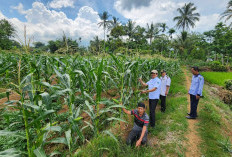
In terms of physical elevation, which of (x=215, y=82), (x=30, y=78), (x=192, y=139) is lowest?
(x=192, y=139)

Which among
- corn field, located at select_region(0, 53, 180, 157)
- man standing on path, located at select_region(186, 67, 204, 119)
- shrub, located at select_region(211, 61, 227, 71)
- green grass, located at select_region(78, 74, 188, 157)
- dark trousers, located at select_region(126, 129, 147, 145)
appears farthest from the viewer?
shrub, located at select_region(211, 61, 227, 71)

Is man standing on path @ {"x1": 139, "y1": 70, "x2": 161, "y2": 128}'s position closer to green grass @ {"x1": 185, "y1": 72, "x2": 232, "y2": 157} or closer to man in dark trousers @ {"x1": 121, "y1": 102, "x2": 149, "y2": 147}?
man in dark trousers @ {"x1": 121, "y1": 102, "x2": 149, "y2": 147}

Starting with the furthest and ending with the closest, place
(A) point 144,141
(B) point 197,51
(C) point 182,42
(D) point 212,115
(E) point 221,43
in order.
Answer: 1. (C) point 182,42
2. (B) point 197,51
3. (E) point 221,43
4. (D) point 212,115
5. (A) point 144,141

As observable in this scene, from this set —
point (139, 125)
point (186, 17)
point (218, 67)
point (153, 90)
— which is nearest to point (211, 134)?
point (153, 90)

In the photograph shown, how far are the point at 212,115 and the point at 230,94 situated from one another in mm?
4481

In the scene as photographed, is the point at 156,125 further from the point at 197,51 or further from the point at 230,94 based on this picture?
the point at 197,51

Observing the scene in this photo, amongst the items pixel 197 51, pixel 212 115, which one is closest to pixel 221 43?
pixel 197 51

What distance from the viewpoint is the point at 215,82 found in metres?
9.55

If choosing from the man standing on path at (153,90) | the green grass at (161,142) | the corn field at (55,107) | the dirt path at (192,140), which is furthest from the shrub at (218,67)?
the man standing on path at (153,90)

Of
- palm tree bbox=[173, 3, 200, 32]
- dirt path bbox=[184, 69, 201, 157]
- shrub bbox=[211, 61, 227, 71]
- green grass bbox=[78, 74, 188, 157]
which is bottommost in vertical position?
dirt path bbox=[184, 69, 201, 157]

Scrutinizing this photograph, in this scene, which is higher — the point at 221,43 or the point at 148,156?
the point at 221,43

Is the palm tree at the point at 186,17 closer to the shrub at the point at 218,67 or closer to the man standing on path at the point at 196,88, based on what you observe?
the shrub at the point at 218,67

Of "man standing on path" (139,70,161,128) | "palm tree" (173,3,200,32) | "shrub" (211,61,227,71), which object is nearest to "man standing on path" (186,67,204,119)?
"man standing on path" (139,70,161,128)

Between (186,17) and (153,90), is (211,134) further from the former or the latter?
(186,17)
